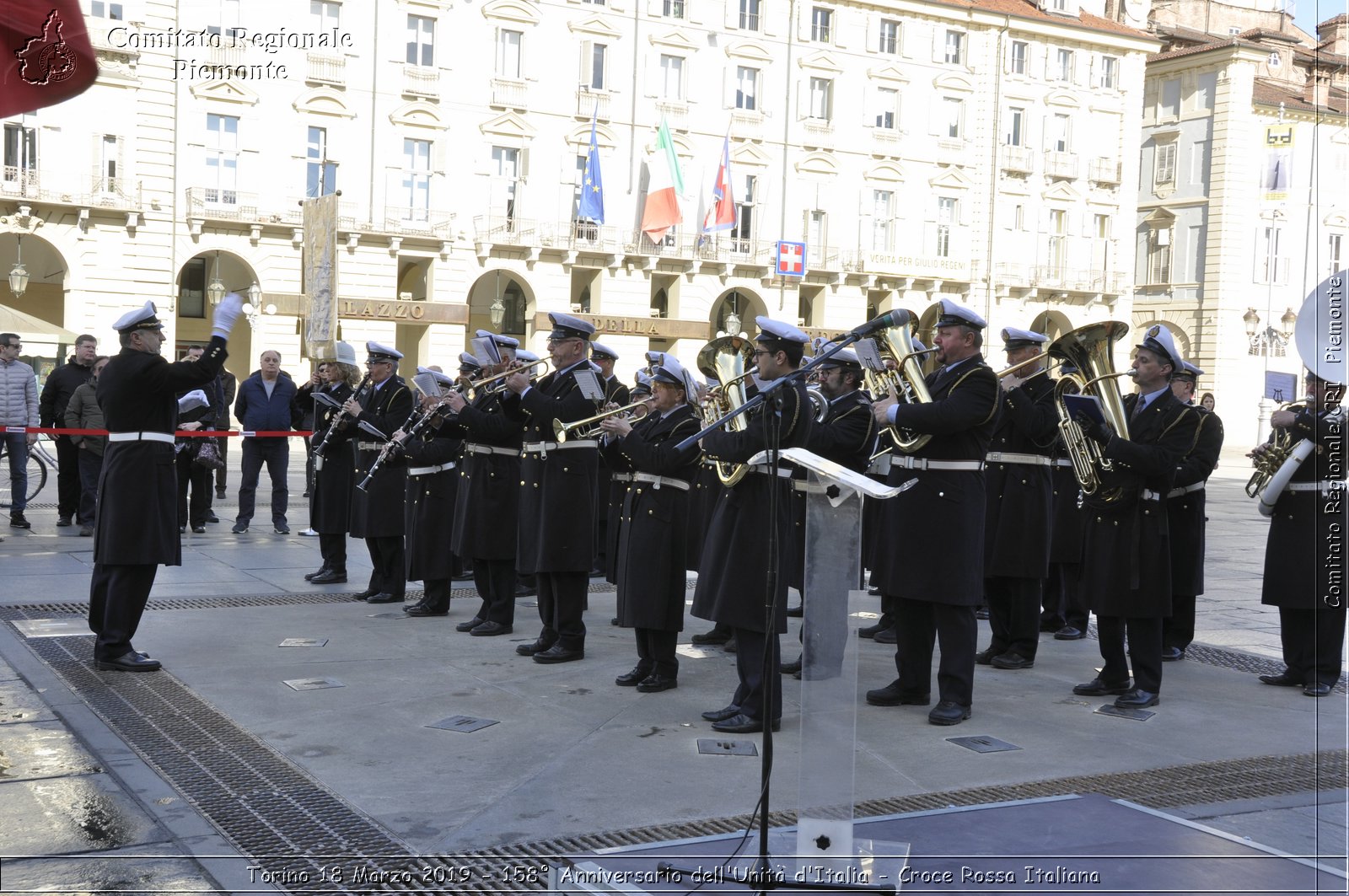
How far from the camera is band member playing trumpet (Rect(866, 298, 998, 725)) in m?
6.61

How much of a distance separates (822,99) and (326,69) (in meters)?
16.0

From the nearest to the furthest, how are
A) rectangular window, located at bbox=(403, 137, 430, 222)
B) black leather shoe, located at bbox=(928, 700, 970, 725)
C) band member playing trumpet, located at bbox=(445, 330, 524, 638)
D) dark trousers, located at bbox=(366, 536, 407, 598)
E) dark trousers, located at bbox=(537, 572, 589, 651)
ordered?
1. black leather shoe, located at bbox=(928, 700, 970, 725)
2. dark trousers, located at bbox=(537, 572, 589, 651)
3. band member playing trumpet, located at bbox=(445, 330, 524, 638)
4. dark trousers, located at bbox=(366, 536, 407, 598)
5. rectangular window, located at bbox=(403, 137, 430, 222)

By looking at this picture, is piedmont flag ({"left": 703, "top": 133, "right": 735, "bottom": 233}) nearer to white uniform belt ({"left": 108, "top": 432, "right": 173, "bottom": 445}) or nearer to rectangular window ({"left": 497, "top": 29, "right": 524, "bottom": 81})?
rectangular window ({"left": 497, "top": 29, "right": 524, "bottom": 81})

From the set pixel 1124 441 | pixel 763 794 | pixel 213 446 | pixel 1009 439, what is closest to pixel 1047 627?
pixel 1009 439

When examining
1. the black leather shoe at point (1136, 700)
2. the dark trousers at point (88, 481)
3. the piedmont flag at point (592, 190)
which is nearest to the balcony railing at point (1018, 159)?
the piedmont flag at point (592, 190)

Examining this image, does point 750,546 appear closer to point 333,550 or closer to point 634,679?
point 634,679

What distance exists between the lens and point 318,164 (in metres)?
34.8

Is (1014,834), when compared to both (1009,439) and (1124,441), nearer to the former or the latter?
(1124,441)

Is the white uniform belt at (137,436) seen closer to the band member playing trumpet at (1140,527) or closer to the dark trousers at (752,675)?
the dark trousers at (752,675)

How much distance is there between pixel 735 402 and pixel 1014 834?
8.60 ft

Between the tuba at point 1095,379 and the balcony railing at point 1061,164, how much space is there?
42595 mm

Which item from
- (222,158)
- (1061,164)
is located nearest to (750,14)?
(1061,164)

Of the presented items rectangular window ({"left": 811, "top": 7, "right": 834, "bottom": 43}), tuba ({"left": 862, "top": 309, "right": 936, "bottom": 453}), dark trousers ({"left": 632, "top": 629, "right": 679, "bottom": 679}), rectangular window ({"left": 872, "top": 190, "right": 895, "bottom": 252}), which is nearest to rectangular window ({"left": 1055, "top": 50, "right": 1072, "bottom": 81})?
rectangular window ({"left": 872, "top": 190, "right": 895, "bottom": 252})

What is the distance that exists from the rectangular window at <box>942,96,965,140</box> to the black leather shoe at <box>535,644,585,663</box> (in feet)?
130
